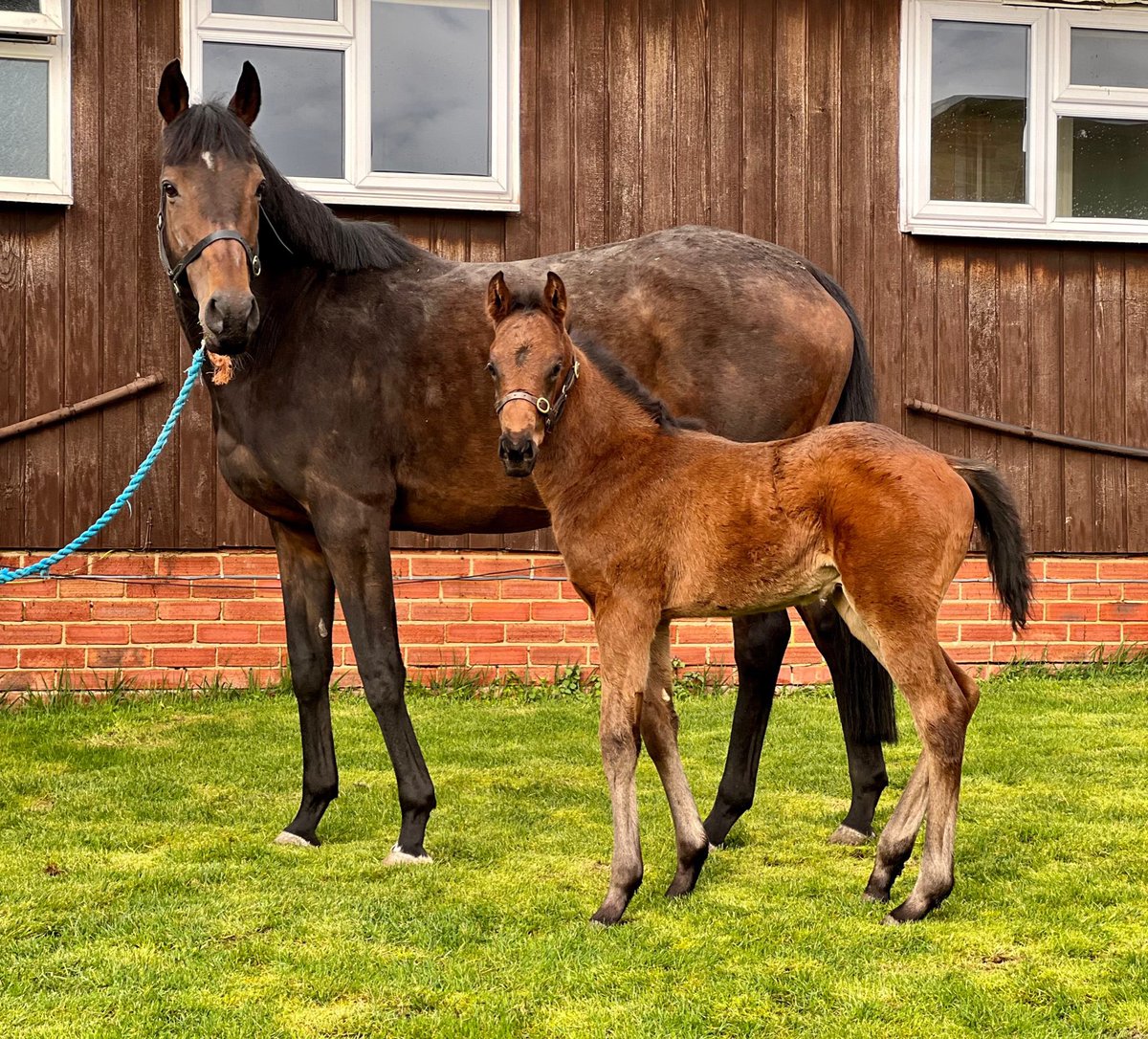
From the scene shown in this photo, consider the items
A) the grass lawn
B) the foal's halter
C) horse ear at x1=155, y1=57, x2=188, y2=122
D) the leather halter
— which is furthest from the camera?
horse ear at x1=155, y1=57, x2=188, y2=122

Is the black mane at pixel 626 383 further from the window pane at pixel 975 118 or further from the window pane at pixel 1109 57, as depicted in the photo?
the window pane at pixel 1109 57

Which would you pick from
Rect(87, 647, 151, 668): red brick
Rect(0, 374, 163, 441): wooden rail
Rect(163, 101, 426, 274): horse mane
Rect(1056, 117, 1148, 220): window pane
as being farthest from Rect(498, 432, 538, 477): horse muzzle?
Rect(1056, 117, 1148, 220): window pane

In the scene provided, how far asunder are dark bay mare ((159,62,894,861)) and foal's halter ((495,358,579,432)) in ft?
3.64

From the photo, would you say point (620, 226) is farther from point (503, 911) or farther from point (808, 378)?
point (503, 911)

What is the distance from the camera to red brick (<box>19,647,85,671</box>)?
7371 mm

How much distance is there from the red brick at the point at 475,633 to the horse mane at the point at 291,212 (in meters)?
3.01

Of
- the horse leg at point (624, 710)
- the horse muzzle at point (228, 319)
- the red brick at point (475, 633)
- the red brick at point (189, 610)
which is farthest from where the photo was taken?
the red brick at point (475, 633)

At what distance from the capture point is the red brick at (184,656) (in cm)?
753

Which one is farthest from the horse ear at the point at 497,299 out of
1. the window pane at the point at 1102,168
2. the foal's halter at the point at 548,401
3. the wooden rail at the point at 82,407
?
the window pane at the point at 1102,168

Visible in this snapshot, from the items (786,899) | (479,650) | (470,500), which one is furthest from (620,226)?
(786,899)

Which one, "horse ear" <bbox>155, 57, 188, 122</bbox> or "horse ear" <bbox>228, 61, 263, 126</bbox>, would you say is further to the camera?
"horse ear" <bbox>228, 61, 263, 126</bbox>

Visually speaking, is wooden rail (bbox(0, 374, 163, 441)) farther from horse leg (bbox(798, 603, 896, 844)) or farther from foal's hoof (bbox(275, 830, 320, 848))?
horse leg (bbox(798, 603, 896, 844))

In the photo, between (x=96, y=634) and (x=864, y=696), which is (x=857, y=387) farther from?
(x=96, y=634)

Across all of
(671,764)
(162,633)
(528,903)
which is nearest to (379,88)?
(162,633)
